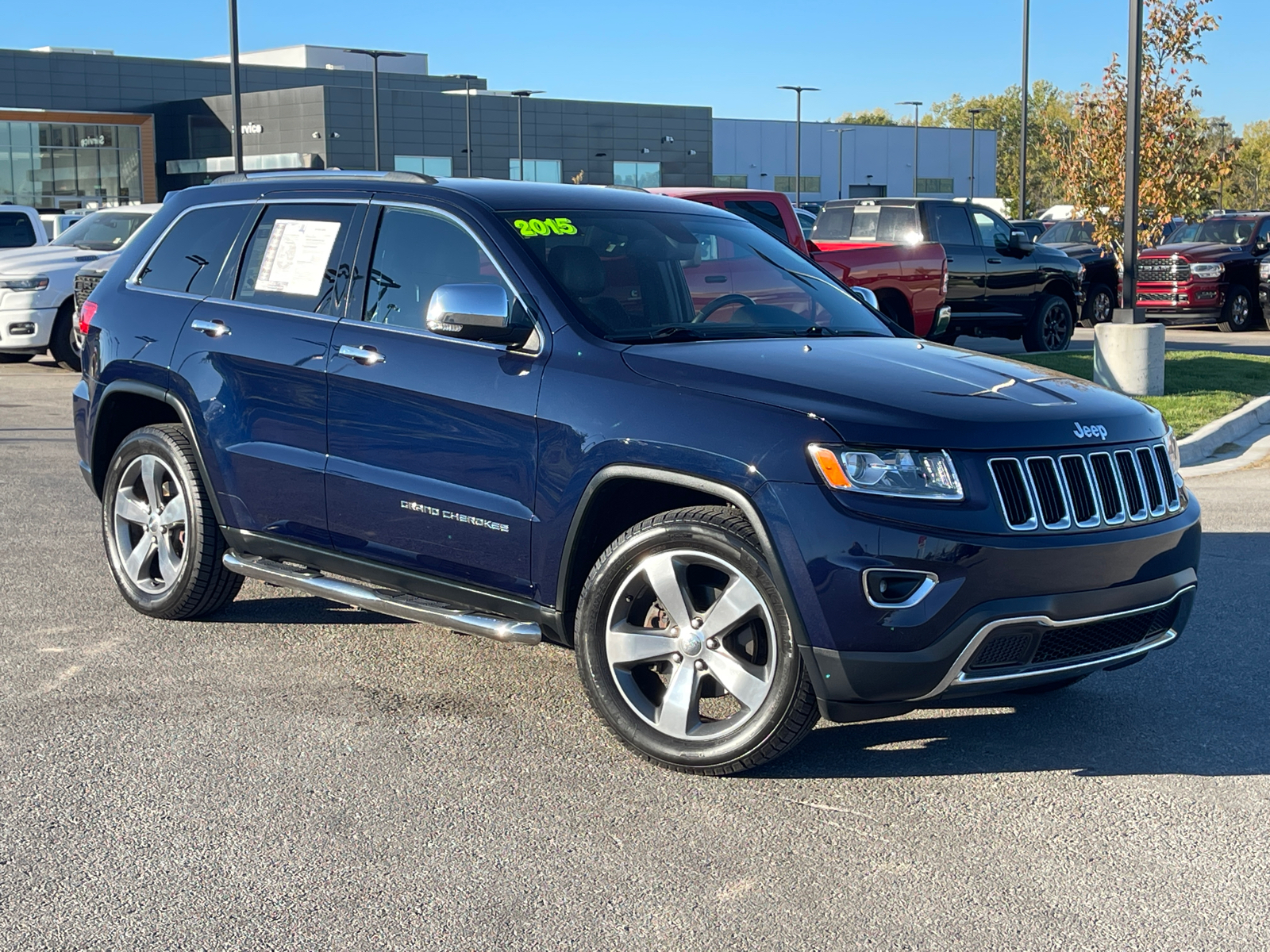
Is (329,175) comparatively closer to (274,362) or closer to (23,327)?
(274,362)

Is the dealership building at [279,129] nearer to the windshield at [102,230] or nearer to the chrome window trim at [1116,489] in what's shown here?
the windshield at [102,230]

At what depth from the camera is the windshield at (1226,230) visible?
24859 millimetres

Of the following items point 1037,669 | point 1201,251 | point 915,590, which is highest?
point 1201,251

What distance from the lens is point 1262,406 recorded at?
1402 centimetres

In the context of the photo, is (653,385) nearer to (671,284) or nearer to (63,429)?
(671,284)

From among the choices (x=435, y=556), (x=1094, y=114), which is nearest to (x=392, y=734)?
(x=435, y=556)

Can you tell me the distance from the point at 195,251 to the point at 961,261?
14.0 metres

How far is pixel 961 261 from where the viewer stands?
18.9 metres

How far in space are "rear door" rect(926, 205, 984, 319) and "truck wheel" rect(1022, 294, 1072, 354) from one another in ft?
2.99

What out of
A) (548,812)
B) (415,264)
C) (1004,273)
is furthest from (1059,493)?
(1004,273)

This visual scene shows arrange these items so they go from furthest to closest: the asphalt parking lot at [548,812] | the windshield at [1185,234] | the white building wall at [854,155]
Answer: the white building wall at [854,155]
the windshield at [1185,234]
the asphalt parking lot at [548,812]

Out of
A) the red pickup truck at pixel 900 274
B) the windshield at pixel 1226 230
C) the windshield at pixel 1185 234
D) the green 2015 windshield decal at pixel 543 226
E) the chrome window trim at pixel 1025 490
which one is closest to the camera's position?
the chrome window trim at pixel 1025 490

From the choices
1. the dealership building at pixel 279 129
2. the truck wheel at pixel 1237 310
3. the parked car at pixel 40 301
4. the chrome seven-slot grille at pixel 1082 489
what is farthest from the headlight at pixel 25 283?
the dealership building at pixel 279 129

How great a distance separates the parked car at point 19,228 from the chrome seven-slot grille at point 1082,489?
17.8m
